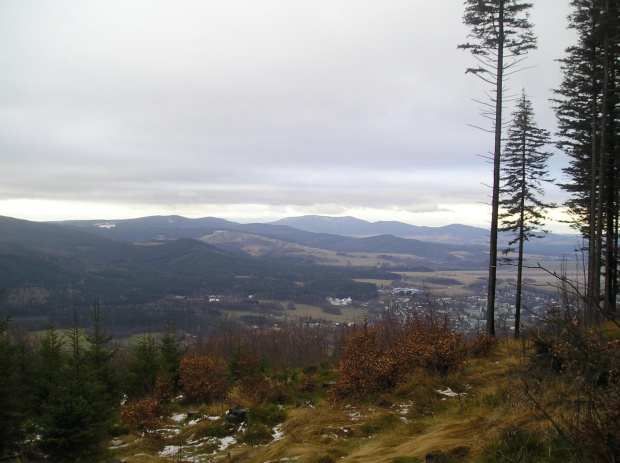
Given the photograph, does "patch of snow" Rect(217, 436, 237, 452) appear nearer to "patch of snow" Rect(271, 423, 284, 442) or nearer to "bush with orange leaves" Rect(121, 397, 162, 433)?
"patch of snow" Rect(271, 423, 284, 442)

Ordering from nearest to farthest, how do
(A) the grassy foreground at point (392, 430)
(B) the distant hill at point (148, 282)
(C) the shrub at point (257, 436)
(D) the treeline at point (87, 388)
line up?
(A) the grassy foreground at point (392, 430), (C) the shrub at point (257, 436), (D) the treeline at point (87, 388), (B) the distant hill at point (148, 282)

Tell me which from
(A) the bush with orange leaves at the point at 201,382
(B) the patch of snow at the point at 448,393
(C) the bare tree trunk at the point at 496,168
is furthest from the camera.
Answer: (C) the bare tree trunk at the point at 496,168

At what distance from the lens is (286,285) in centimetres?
13912

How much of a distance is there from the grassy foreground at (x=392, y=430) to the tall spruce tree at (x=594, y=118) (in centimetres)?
898

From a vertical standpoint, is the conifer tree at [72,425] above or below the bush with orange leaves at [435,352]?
below

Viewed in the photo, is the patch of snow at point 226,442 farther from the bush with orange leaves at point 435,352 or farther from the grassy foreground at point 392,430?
the bush with orange leaves at point 435,352

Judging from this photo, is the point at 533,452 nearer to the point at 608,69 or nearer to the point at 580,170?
the point at 608,69

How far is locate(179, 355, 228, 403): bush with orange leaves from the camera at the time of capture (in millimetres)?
10961

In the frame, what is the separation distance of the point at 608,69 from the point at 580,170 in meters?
4.78

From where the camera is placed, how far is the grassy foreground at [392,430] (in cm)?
456

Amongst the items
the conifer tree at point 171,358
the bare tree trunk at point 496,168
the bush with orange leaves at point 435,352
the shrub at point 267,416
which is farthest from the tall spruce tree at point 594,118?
the conifer tree at point 171,358

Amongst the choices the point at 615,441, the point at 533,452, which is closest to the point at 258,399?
the point at 533,452

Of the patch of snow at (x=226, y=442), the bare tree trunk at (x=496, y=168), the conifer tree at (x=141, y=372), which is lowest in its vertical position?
the conifer tree at (x=141, y=372)

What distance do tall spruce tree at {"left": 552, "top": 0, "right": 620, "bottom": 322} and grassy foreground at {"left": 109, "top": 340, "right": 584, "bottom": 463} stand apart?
8.98 meters
